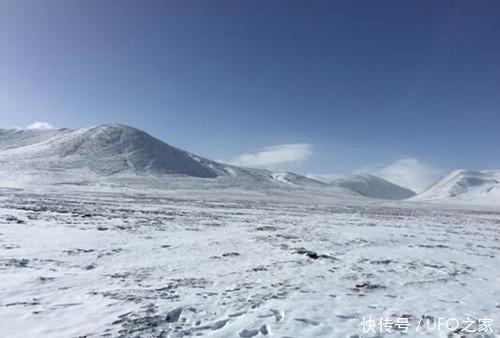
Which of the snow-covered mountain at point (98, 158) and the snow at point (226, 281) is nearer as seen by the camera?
the snow at point (226, 281)

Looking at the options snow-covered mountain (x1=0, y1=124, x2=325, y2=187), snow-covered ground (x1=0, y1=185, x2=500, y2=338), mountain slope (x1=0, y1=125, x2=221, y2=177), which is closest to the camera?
snow-covered ground (x1=0, y1=185, x2=500, y2=338)

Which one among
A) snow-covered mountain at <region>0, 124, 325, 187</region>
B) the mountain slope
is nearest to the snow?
snow-covered mountain at <region>0, 124, 325, 187</region>

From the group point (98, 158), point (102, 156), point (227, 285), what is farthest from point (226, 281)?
point (102, 156)

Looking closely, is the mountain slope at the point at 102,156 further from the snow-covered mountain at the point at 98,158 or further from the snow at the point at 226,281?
the snow at the point at 226,281

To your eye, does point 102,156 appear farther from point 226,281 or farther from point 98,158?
point 226,281

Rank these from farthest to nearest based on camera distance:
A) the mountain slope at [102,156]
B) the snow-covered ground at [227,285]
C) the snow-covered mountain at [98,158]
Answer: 1. the mountain slope at [102,156]
2. the snow-covered mountain at [98,158]
3. the snow-covered ground at [227,285]

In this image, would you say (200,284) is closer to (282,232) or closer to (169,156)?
(282,232)

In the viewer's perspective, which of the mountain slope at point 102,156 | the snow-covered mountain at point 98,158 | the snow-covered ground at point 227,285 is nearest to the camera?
the snow-covered ground at point 227,285

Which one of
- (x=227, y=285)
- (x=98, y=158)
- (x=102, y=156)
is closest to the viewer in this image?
(x=227, y=285)

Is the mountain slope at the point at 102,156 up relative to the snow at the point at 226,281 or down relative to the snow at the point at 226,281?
up

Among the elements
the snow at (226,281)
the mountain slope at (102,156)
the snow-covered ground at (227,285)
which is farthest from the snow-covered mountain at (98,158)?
the snow-covered ground at (227,285)

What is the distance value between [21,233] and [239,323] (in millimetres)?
14950

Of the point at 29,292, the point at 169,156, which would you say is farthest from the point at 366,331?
the point at 169,156

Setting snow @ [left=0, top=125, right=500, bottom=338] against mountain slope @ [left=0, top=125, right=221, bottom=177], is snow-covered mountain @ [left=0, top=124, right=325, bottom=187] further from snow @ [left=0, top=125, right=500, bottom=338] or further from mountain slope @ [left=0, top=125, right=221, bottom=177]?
snow @ [left=0, top=125, right=500, bottom=338]
